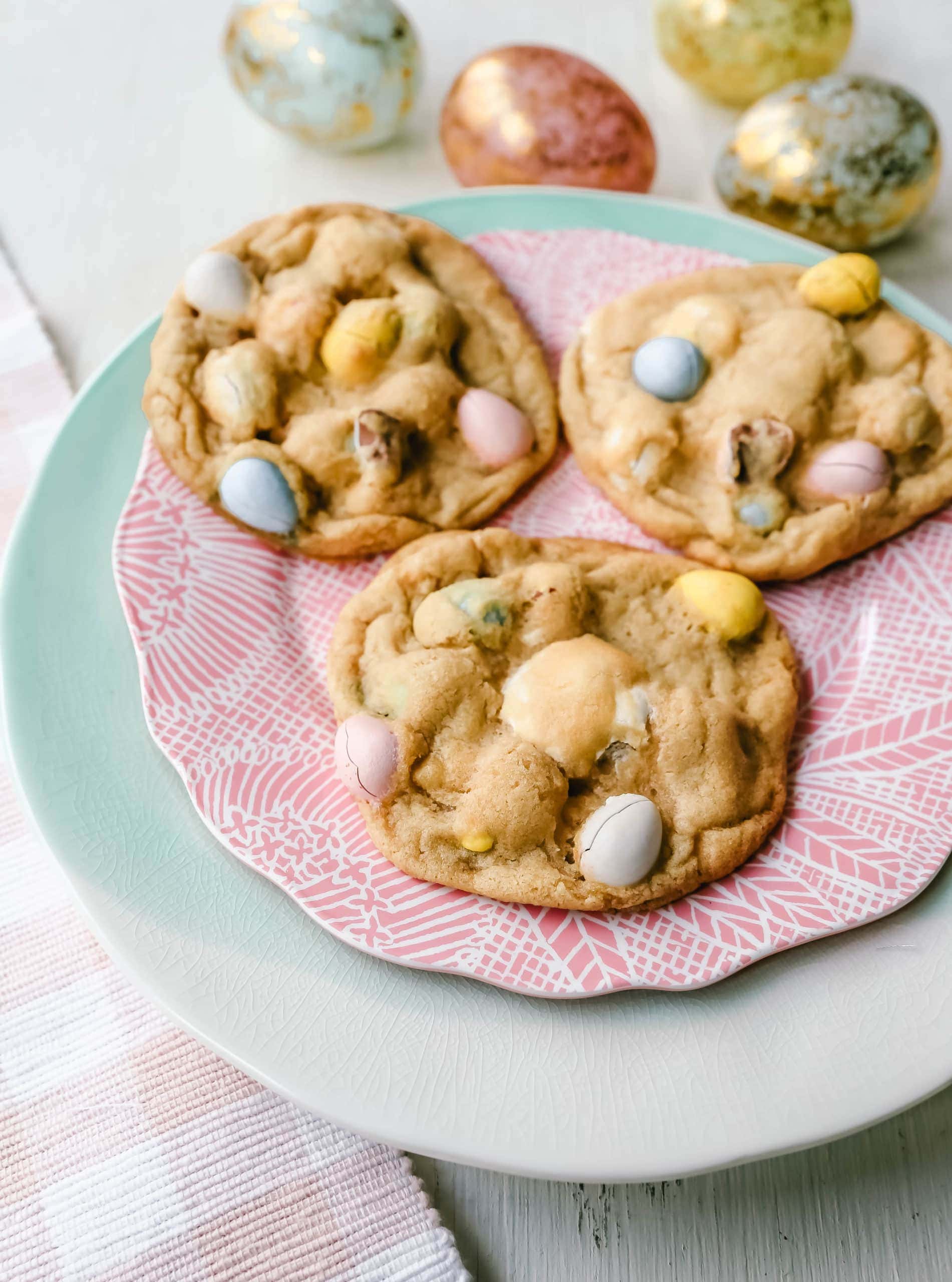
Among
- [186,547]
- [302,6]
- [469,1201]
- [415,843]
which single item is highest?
[302,6]

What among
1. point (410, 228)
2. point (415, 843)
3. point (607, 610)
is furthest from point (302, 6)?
point (415, 843)

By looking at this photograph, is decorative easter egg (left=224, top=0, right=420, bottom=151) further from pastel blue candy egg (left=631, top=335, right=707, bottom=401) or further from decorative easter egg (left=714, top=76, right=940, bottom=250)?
pastel blue candy egg (left=631, top=335, right=707, bottom=401)

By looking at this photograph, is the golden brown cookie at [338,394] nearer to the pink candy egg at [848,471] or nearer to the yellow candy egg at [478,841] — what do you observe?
the pink candy egg at [848,471]

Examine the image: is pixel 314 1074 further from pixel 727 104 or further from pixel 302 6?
pixel 727 104

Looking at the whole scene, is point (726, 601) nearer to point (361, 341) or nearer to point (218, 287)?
point (361, 341)

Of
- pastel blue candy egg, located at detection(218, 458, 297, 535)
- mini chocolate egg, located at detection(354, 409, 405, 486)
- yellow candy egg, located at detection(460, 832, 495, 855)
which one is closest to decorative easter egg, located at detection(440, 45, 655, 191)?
mini chocolate egg, located at detection(354, 409, 405, 486)

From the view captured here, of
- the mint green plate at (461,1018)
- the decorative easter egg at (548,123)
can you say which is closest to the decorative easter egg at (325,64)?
the decorative easter egg at (548,123)
